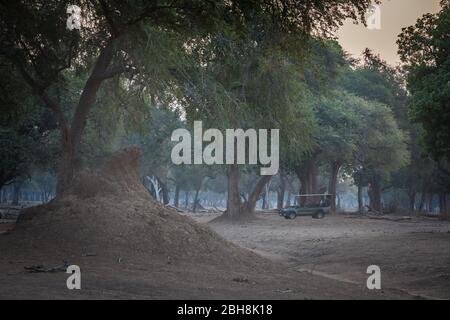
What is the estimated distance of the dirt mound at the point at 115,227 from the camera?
50.6 ft

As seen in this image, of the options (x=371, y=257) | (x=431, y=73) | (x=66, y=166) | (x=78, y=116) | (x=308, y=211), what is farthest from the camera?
(x=308, y=211)

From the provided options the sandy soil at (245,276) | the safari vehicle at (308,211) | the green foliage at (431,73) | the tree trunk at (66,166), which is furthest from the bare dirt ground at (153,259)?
the safari vehicle at (308,211)

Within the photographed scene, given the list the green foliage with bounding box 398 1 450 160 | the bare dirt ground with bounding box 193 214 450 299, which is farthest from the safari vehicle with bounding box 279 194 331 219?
the green foliage with bounding box 398 1 450 160

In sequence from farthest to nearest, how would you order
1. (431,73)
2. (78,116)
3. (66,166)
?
(431,73), (78,116), (66,166)

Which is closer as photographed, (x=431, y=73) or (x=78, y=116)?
(x=78, y=116)

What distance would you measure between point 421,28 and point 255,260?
14.0 metres

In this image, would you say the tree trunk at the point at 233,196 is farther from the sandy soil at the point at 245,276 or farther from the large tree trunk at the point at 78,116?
the large tree trunk at the point at 78,116

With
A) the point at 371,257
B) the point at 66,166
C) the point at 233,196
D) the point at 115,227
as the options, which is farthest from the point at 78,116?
the point at 233,196

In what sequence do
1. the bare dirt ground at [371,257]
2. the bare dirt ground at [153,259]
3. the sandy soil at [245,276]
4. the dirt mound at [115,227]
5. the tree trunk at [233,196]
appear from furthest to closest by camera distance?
the tree trunk at [233,196] → the dirt mound at [115,227] → the bare dirt ground at [371,257] → the bare dirt ground at [153,259] → the sandy soil at [245,276]

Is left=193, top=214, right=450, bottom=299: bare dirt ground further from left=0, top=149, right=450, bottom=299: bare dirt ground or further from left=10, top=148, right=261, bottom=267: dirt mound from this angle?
left=10, top=148, right=261, bottom=267: dirt mound

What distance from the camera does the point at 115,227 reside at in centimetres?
1616

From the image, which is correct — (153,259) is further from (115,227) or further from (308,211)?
(308,211)

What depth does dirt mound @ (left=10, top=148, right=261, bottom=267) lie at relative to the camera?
50.6 feet

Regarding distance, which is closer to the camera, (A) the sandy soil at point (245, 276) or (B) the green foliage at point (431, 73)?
(A) the sandy soil at point (245, 276)
